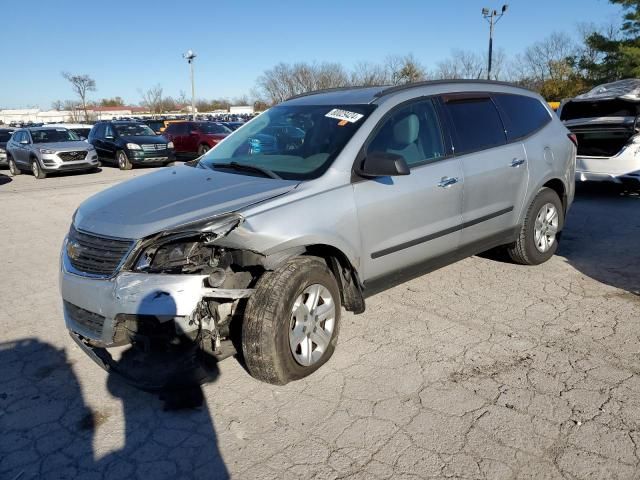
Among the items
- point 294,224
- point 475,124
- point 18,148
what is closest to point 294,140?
point 294,224

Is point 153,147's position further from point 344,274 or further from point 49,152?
point 344,274

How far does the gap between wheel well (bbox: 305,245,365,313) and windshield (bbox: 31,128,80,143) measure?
49.9ft

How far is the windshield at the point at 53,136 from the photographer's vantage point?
52.3 feet

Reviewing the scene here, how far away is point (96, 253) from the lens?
3.13 m

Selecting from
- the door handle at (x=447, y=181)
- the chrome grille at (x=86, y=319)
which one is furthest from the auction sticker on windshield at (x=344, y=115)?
the chrome grille at (x=86, y=319)

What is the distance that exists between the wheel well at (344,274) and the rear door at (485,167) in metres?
1.27

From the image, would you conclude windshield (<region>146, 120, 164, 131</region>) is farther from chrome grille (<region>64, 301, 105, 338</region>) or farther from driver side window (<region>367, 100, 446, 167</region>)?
chrome grille (<region>64, 301, 105, 338</region>)

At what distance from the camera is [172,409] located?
10.2 ft

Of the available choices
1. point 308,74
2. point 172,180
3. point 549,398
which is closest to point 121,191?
point 172,180

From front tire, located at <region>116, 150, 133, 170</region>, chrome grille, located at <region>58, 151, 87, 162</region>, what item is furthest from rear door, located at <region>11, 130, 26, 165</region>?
front tire, located at <region>116, 150, 133, 170</region>

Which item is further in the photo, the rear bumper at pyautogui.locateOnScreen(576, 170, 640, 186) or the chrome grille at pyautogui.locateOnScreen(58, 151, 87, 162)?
the chrome grille at pyautogui.locateOnScreen(58, 151, 87, 162)

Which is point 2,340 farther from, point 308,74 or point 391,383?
point 308,74

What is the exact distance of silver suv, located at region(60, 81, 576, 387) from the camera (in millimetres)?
2957

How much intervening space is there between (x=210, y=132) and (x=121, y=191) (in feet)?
50.7
